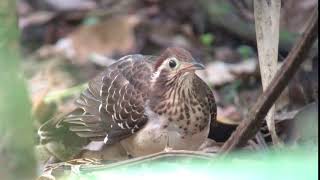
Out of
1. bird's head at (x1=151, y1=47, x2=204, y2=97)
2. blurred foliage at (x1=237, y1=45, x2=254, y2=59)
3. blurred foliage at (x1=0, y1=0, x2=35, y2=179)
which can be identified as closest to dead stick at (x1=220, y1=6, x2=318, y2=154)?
blurred foliage at (x1=0, y1=0, x2=35, y2=179)

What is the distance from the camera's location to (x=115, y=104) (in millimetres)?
3920

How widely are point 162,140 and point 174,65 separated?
33cm

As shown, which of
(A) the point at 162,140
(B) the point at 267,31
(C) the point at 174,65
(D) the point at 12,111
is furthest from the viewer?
(C) the point at 174,65

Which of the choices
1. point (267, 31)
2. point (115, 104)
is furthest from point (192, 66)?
point (267, 31)

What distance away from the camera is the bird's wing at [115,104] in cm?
385

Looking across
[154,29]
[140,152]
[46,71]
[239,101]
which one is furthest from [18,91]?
[154,29]

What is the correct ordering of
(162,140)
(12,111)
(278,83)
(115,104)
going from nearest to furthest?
(12,111) < (278,83) < (162,140) < (115,104)

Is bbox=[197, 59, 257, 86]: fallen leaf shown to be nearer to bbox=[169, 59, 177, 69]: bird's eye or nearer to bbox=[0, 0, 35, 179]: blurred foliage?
bbox=[169, 59, 177, 69]: bird's eye

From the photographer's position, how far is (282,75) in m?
2.07

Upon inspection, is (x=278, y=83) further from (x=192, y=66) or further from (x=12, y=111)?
(x=192, y=66)

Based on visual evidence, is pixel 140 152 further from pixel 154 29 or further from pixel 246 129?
pixel 154 29

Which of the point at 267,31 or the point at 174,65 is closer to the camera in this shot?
the point at 267,31

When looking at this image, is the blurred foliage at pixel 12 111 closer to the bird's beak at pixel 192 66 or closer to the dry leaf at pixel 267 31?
the dry leaf at pixel 267 31

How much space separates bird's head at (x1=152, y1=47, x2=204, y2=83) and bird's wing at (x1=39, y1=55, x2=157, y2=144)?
0.06m
